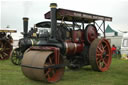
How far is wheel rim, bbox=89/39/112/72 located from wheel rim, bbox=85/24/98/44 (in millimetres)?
304

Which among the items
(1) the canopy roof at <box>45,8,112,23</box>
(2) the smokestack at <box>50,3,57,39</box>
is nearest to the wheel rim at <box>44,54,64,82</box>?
(2) the smokestack at <box>50,3,57,39</box>

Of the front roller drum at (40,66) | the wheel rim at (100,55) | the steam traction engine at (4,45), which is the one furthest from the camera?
the steam traction engine at (4,45)

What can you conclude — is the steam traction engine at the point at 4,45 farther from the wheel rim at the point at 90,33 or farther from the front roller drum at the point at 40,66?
the front roller drum at the point at 40,66

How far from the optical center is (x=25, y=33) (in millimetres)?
7910

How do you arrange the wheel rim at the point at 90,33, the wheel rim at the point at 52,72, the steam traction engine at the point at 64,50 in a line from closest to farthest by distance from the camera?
the steam traction engine at the point at 64,50 < the wheel rim at the point at 52,72 < the wheel rim at the point at 90,33

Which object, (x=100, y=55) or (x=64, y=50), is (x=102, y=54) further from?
(x=64, y=50)

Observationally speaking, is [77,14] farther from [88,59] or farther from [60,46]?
[88,59]

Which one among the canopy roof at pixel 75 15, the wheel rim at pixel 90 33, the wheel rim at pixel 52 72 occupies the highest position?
the canopy roof at pixel 75 15

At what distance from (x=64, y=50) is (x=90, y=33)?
1.63 meters

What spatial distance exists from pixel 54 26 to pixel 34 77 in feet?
4.63

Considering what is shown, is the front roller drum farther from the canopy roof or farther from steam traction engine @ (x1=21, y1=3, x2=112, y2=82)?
the canopy roof

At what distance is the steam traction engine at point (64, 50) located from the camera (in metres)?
4.48

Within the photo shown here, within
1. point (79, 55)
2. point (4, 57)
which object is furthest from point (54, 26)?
point (4, 57)

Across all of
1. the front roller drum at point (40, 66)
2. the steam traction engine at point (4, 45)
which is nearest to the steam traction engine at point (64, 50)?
the front roller drum at point (40, 66)
